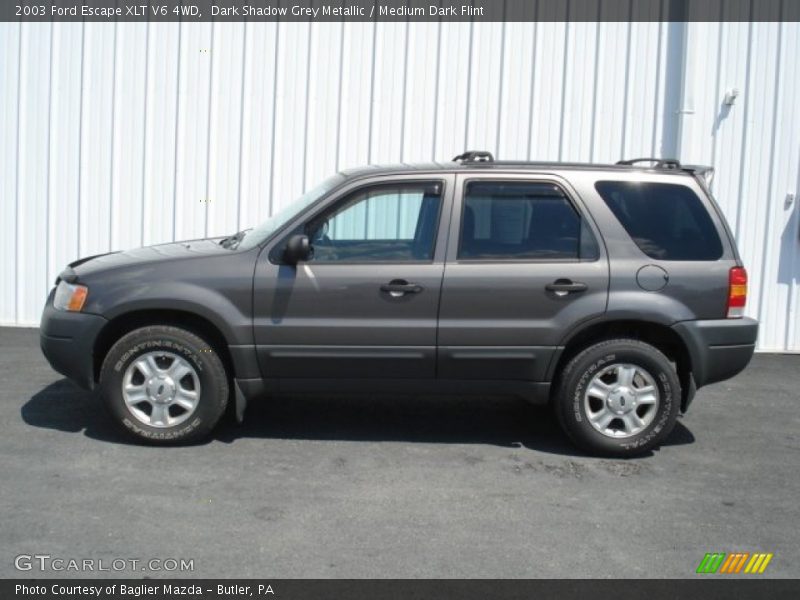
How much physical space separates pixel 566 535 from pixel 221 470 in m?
2.13

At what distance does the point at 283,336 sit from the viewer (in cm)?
624

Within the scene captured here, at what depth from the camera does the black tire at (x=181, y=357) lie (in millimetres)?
6242

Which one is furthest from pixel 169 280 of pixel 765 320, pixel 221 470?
pixel 765 320

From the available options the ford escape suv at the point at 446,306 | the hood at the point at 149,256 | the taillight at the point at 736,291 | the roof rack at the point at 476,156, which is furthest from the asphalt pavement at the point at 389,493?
the roof rack at the point at 476,156

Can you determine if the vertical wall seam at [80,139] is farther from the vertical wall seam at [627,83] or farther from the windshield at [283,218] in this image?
the vertical wall seam at [627,83]

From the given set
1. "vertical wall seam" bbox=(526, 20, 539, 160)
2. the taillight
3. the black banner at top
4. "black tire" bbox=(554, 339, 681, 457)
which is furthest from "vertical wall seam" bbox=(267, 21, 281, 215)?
the taillight

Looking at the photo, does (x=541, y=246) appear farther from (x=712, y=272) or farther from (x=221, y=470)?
(x=221, y=470)

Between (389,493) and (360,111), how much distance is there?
5.15m

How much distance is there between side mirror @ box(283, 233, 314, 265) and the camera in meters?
6.12

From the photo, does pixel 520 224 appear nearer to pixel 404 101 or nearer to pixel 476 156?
Answer: pixel 476 156

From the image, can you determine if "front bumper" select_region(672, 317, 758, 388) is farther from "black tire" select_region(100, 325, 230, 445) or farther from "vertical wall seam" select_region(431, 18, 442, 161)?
"vertical wall seam" select_region(431, 18, 442, 161)

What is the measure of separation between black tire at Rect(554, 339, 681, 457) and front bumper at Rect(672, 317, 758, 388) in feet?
0.61

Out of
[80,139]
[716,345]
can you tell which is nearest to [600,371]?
[716,345]
